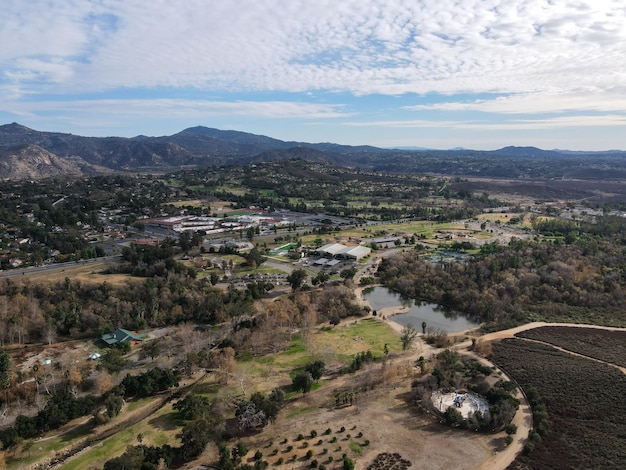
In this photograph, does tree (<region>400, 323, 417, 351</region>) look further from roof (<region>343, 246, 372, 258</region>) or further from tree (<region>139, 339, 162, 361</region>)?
roof (<region>343, 246, 372, 258</region>)

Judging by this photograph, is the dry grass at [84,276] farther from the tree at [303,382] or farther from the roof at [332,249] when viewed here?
the roof at [332,249]

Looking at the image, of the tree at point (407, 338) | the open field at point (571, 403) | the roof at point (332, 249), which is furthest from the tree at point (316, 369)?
the roof at point (332, 249)

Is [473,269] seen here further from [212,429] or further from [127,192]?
[127,192]

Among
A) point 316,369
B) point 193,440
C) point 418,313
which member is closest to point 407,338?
point 316,369

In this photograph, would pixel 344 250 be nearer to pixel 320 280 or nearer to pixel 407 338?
pixel 320 280

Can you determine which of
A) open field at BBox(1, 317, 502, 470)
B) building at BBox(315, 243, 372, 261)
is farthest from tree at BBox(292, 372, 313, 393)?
building at BBox(315, 243, 372, 261)

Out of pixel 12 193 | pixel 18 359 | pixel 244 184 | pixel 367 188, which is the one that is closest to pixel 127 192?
pixel 12 193
